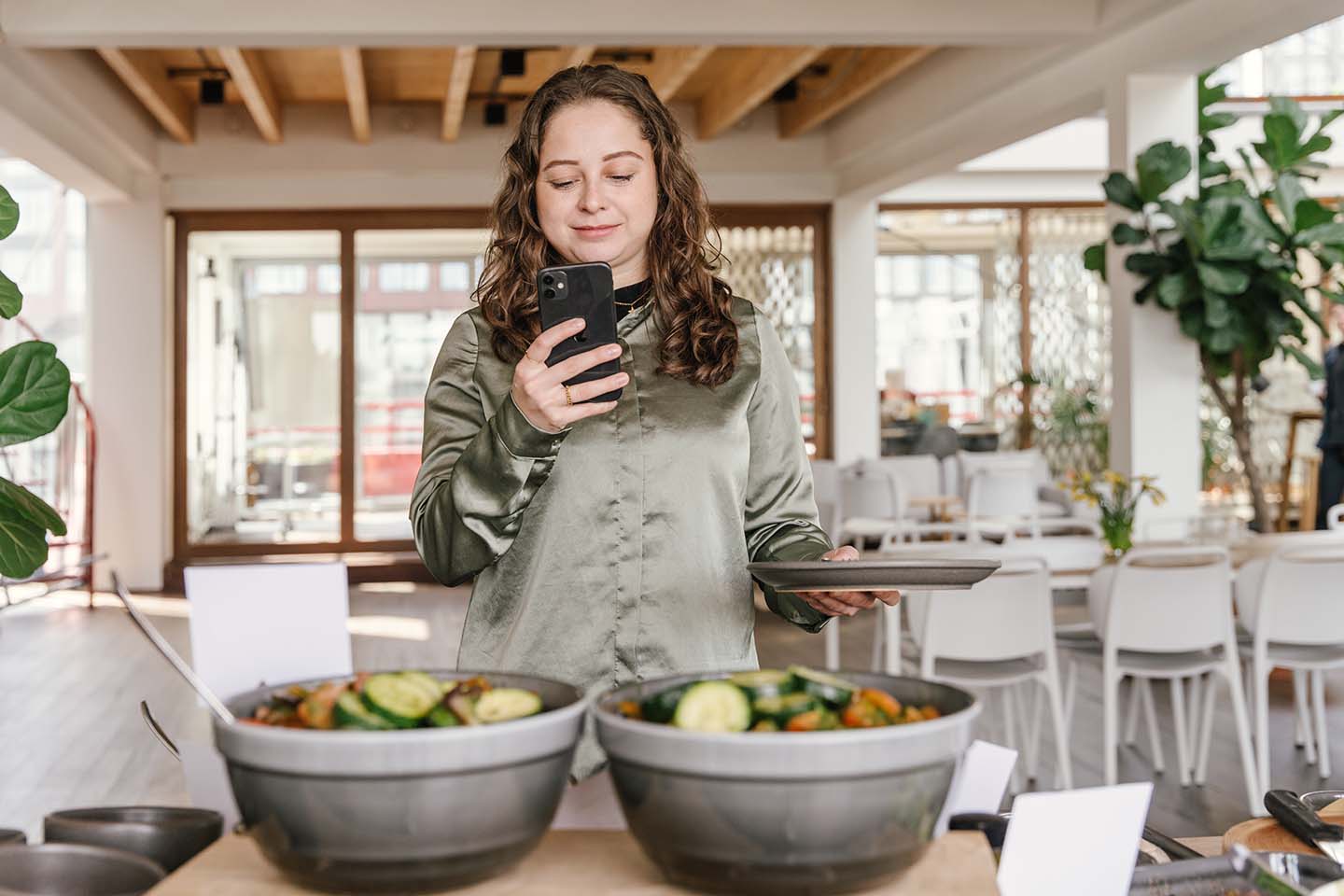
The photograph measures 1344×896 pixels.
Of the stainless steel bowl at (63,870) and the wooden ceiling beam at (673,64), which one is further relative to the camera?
the wooden ceiling beam at (673,64)

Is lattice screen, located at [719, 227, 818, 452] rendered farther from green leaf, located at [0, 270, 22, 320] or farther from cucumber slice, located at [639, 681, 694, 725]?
cucumber slice, located at [639, 681, 694, 725]

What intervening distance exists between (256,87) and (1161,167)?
16.8 feet

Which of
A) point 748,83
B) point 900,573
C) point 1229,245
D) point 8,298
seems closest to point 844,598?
point 900,573

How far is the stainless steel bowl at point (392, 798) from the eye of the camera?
32.7 inches

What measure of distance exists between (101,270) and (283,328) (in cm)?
141

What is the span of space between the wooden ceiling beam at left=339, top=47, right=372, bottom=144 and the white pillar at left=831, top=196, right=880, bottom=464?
142 inches

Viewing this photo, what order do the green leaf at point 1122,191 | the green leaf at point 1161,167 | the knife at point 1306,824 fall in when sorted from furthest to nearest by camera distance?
the green leaf at point 1122,191, the green leaf at point 1161,167, the knife at point 1306,824

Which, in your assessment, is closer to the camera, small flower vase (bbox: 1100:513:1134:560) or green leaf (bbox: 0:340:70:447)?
green leaf (bbox: 0:340:70:447)

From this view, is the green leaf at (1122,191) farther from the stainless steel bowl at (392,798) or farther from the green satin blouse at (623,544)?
the stainless steel bowl at (392,798)

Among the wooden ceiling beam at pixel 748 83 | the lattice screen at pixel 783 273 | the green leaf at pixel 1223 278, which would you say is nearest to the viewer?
the green leaf at pixel 1223 278

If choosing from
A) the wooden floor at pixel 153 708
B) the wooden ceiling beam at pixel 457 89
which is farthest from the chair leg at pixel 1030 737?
the wooden ceiling beam at pixel 457 89

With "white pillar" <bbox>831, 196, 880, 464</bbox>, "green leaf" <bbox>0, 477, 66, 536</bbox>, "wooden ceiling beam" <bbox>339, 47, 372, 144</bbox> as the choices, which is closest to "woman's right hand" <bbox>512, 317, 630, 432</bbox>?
"green leaf" <bbox>0, 477, 66, 536</bbox>

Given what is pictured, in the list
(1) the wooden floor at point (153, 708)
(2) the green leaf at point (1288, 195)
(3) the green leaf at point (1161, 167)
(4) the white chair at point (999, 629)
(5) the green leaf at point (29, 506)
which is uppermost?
(3) the green leaf at point (1161, 167)

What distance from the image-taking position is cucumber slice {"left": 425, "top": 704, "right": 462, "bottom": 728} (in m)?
0.92
